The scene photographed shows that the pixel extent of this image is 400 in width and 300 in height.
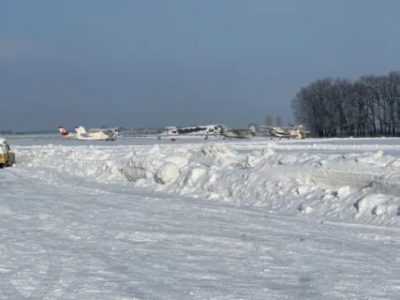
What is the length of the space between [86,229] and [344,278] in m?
5.48

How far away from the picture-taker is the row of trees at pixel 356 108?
128750mm

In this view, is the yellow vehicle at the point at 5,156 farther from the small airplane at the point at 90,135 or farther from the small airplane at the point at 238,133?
the small airplane at the point at 238,133

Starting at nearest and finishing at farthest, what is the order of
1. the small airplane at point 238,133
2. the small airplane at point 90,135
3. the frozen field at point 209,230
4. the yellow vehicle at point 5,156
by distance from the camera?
the frozen field at point 209,230, the yellow vehicle at point 5,156, the small airplane at point 90,135, the small airplane at point 238,133

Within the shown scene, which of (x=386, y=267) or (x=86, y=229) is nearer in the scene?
(x=386, y=267)

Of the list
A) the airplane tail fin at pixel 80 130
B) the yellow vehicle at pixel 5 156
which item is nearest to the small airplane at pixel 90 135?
the airplane tail fin at pixel 80 130

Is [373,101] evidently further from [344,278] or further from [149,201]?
[344,278]

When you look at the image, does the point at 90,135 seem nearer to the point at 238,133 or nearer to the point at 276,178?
the point at 238,133

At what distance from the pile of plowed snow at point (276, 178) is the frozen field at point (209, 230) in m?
0.05

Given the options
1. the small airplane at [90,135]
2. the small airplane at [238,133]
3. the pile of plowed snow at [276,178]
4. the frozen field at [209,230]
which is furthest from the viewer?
the small airplane at [238,133]

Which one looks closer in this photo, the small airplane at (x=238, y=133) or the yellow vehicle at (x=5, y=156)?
the yellow vehicle at (x=5, y=156)

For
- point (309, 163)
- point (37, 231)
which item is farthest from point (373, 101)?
point (37, 231)

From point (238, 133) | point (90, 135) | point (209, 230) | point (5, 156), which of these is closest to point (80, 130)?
point (90, 135)

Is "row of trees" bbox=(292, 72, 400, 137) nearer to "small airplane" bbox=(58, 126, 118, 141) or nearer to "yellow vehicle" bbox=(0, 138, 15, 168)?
"small airplane" bbox=(58, 126, 118, 141)

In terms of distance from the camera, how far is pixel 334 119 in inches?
5192
